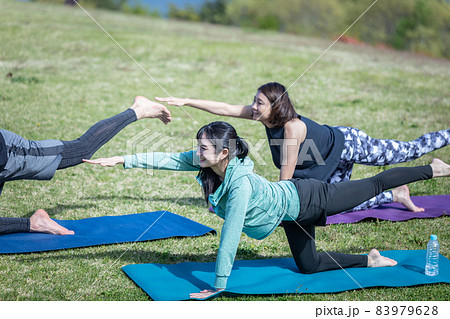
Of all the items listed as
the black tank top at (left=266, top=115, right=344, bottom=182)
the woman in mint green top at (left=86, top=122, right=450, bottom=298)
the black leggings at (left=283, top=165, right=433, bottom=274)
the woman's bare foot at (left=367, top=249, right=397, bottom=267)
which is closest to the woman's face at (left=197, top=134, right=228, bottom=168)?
the woman in mint green top at (left=86, top=122, right=450, bottom=298)

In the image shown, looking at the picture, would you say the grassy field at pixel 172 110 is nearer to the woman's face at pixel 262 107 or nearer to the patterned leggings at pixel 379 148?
the patterned leggings at pixel 379 148

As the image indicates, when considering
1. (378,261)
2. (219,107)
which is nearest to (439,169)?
(378,261)

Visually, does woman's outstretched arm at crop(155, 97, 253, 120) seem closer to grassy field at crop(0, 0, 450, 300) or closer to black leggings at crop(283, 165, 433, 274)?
grassy field at crop(0, 0, 450, 300)

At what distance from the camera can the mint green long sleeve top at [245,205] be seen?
3441 mm

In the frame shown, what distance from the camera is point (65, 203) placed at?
20.0 feet

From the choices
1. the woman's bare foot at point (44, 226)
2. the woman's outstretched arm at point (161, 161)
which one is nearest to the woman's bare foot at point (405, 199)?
the woman's outstretched arm at point (161, 161)

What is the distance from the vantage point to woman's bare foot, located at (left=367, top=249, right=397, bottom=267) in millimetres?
4422

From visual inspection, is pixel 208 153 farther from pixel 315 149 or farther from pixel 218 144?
pixel 315 149

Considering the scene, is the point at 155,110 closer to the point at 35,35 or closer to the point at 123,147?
the point at 123,147

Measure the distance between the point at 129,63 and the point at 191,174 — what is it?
8.52m

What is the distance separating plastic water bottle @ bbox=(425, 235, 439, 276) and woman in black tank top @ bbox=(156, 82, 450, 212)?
1.22m

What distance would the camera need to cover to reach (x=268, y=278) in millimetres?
4133

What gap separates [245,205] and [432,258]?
2003mm

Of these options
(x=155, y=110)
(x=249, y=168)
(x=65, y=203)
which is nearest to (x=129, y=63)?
(x=65, y=203)
